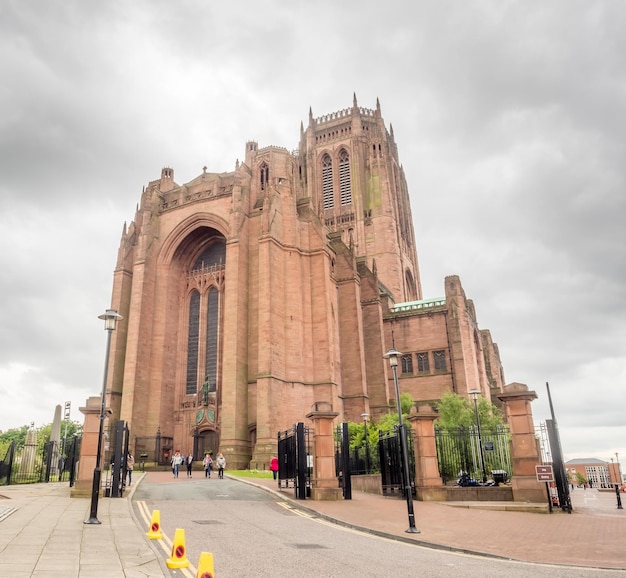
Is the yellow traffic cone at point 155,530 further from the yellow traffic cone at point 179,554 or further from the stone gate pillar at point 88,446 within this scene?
the stone gate pillar at point 88,446

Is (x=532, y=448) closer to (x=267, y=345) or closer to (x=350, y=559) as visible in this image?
(x=350, y=559)

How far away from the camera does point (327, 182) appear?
72.8 meters

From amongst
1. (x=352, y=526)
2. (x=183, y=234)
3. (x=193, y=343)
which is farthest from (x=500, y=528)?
(x=183, y=234)

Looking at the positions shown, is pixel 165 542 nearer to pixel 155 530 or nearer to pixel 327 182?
pixel 155 530

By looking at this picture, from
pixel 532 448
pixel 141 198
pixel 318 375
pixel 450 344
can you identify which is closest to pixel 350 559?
pixel 532 448

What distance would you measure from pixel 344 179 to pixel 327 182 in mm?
2515

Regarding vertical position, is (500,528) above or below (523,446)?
below

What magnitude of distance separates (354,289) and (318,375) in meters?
9.12

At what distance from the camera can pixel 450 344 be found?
145ft

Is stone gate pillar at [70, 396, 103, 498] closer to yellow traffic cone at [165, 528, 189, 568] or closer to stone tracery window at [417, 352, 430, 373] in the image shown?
yellow traffic cone at [165, 528, 189, 568]

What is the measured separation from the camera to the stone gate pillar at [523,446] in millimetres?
15742

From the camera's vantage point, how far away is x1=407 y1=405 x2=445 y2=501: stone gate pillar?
17.1 metres

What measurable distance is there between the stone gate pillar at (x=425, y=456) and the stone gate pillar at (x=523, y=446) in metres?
2.46

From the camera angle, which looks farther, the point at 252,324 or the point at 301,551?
the point at 252,324
